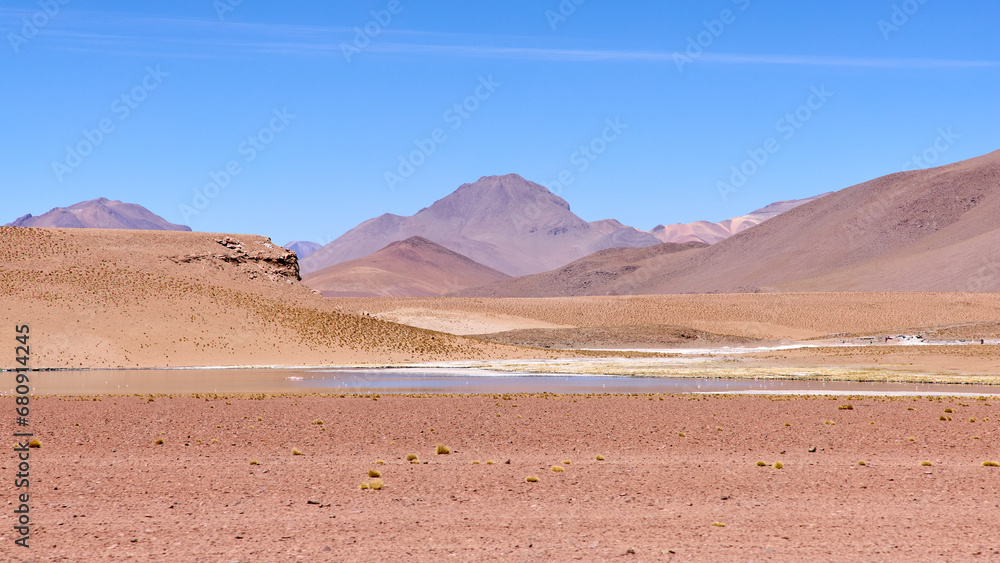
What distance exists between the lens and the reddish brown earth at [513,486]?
10.2m

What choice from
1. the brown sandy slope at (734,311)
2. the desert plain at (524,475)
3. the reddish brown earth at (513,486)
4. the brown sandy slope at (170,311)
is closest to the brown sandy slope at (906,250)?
the brown sandy slope at (734,311)

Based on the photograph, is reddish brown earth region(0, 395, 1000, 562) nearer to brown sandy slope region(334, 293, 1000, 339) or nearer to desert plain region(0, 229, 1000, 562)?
desert plain region(0, 229, 1000, 562)

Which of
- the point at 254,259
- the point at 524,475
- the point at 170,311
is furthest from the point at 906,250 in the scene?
the point at 524,475

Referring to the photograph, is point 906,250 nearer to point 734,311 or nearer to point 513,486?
point 734,311

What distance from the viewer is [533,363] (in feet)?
165

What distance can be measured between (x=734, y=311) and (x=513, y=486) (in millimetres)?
87340

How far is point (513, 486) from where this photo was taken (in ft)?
45.5

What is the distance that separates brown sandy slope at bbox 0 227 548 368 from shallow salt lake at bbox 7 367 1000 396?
6665 millimetres

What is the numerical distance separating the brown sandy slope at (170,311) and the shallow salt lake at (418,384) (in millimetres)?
6665

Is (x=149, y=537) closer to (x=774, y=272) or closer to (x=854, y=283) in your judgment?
(x=854, y=283)

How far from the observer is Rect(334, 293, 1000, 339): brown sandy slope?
88.0 m

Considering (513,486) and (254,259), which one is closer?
(513,486)

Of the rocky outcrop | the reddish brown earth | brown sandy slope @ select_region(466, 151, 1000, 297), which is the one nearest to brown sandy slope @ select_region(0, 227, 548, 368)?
the rocky outcrop

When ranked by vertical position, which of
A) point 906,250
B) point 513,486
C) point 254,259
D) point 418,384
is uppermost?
point 906,250
